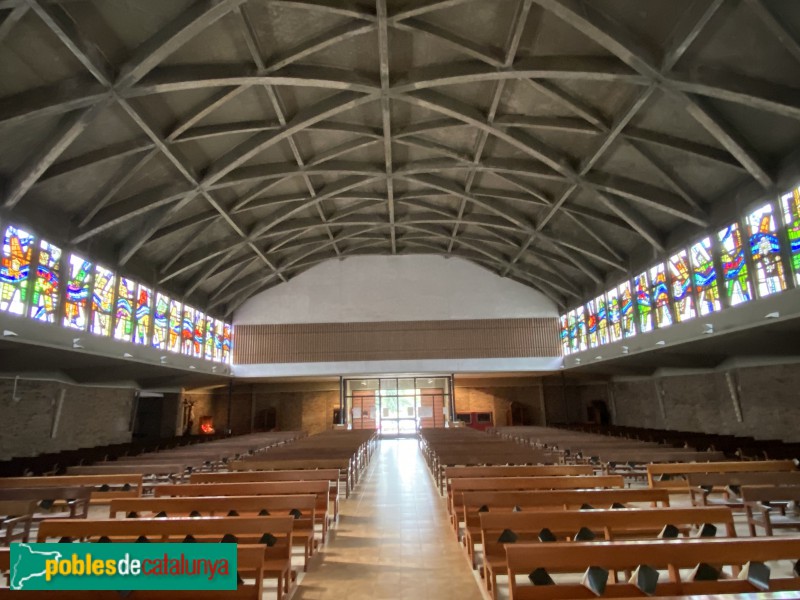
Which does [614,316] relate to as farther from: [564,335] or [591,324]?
[564,335]

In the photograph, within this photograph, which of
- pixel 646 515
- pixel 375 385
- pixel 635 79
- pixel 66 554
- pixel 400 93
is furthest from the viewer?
pixel 375 385

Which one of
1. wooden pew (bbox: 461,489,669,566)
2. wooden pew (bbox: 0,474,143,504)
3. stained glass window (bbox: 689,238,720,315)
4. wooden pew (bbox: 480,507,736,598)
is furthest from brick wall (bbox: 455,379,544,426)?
wooden pew (bbox: 480,507,736,598)

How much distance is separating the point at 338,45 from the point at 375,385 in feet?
58.6

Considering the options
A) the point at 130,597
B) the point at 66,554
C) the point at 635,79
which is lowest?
the point at 130,597

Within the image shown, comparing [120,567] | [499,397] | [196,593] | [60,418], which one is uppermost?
[499,397]

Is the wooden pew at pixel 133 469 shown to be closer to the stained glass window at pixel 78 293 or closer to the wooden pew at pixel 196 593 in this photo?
the stained glass window at pixel 78 293

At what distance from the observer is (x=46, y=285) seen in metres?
10.2

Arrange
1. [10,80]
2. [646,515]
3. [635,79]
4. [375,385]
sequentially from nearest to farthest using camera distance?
[646,515]
[10,80]
[635,79]
[375,385]

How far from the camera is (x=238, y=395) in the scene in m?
24.4

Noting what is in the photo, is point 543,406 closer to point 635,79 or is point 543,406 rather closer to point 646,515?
point 635,79

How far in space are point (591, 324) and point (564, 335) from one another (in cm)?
261

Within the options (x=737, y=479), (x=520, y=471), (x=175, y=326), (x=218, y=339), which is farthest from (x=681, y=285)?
(x=218, y=339)

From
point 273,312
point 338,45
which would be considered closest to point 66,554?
point 338,45

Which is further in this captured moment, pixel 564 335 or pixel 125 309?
pixel 564 335
